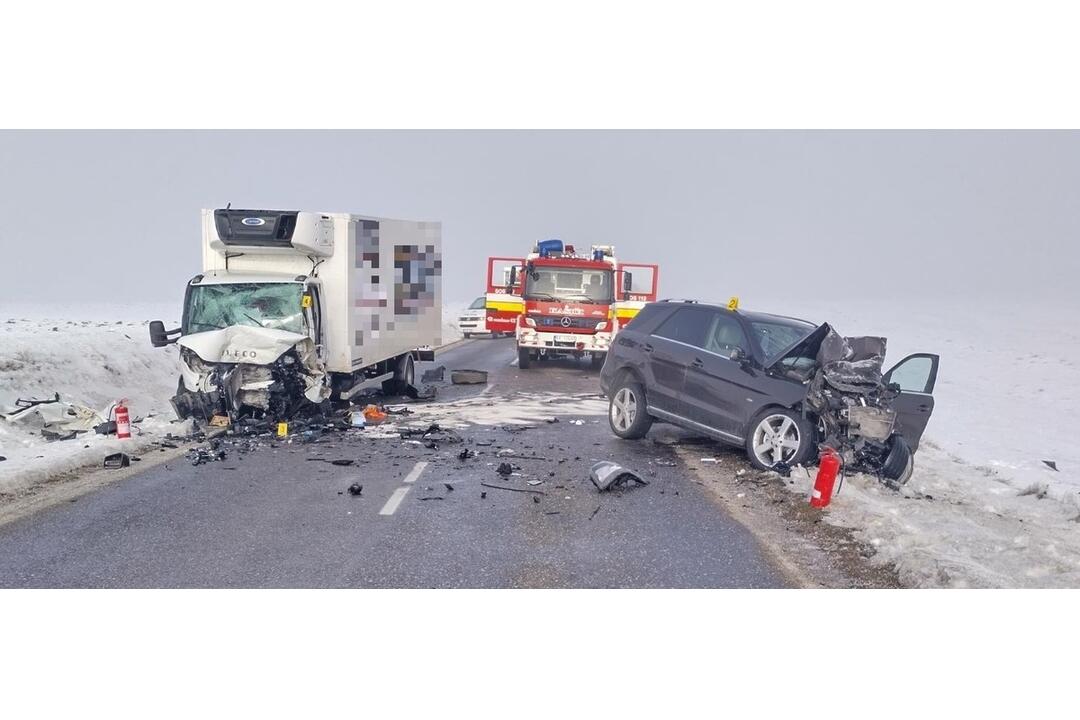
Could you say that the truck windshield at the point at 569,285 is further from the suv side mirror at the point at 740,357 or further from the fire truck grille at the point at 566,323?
the suv side mirror at the point at 740,357

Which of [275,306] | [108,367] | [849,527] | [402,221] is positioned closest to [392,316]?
[402,221]

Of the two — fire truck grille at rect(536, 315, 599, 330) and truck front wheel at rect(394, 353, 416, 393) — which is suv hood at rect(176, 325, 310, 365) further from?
fire truck grille at rect(536, 315, 599, 330)

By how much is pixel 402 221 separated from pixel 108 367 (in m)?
6.92

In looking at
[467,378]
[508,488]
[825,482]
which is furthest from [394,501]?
[467,378]

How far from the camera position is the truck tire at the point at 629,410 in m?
11.2

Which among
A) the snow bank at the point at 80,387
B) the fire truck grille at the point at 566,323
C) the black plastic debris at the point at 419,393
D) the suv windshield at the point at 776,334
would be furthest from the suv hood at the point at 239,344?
the fire truck grille at the point at 566,323

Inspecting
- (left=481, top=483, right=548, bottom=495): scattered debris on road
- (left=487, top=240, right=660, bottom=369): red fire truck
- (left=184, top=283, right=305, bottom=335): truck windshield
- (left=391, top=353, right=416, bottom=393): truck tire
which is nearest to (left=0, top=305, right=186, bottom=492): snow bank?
(left=184, top=283, right=305, bottom=335): truck windshield

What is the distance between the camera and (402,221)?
15.2m

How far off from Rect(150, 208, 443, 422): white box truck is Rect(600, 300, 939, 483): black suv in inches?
187

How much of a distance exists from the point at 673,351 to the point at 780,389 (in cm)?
191

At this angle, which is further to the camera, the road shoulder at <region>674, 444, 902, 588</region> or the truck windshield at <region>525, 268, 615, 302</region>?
the truck windshield at <region>525, 268, 615, 302</region>

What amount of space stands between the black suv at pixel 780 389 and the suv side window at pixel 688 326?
0.6 inches

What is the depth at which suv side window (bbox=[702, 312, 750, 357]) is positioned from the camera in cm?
1004

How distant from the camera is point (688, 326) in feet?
35.7
